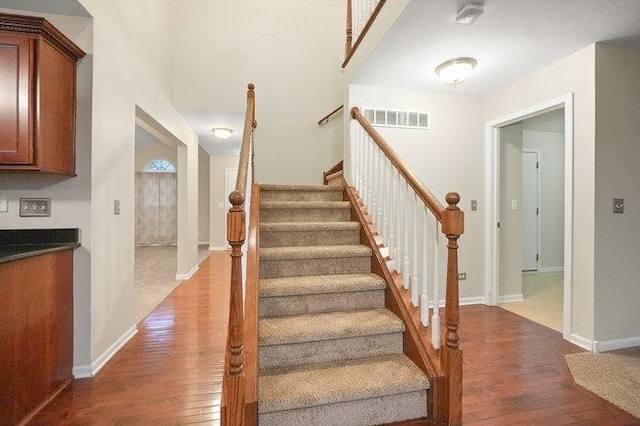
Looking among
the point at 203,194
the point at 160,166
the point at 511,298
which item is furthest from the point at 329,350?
the point at 160,166

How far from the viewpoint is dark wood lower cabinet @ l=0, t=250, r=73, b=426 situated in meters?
1.55

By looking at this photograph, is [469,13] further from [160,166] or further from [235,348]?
[160,166]

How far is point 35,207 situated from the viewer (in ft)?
6.70

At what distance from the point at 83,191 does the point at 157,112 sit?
1.72 m

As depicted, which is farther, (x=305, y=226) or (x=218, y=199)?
(x=218, y=199)

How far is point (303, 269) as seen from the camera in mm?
2303

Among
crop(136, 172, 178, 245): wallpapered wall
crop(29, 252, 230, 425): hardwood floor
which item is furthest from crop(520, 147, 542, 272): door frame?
crop(136, 172, 178, 245): wallpapered wall

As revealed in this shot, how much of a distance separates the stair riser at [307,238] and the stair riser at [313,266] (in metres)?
0.30

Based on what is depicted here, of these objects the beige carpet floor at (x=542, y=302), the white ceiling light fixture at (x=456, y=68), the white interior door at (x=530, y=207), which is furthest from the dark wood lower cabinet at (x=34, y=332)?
the white interior door at (x=530, y=207)

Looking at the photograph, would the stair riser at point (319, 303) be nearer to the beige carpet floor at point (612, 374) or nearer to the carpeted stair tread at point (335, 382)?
the carpeted stair tread at point (335, 382)

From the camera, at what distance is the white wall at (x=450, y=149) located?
133 inches

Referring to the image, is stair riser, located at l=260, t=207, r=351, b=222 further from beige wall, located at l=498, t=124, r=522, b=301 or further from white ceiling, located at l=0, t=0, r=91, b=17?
beige wall, located at l=498, t=124, r=522, b=301

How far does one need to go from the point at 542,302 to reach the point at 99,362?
15.0 ft

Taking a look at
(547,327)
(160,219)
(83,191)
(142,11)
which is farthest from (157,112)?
(160,219)
